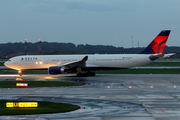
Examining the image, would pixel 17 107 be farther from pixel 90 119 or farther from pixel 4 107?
pixel 90 119

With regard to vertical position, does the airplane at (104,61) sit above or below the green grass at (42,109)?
above

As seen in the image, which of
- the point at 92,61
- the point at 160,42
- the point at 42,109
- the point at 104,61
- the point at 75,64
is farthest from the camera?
the point at 92,61

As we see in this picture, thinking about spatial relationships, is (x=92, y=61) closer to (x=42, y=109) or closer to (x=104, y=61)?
(x=104, y=61)

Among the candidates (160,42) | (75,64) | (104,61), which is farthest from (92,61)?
(160,42)

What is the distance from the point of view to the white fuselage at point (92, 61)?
43094 mm

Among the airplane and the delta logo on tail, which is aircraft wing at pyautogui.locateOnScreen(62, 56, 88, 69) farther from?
the delta logo on tail

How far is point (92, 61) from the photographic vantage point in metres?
→ 43.7

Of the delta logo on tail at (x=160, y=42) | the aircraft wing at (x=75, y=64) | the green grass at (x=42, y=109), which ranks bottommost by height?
the green grass at (x=42, y=109)

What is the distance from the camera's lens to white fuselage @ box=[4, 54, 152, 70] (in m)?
43.1

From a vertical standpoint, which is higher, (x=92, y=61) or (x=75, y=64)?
(x=92, y=61)

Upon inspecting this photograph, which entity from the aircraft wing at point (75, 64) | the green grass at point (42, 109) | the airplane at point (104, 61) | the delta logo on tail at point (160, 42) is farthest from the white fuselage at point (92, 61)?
the green grass at point (42, 109)

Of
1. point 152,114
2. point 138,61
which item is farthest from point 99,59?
point 152,114

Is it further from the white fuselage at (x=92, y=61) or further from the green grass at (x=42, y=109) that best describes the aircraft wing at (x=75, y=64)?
the green grass at (x=42, y=109)

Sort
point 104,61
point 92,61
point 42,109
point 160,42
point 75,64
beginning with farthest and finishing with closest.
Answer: point 92,61
point 160,42
point 104,61
point 75,64
point 42,109
